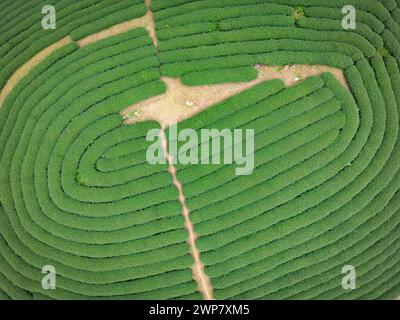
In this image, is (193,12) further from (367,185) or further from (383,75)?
(367,185)

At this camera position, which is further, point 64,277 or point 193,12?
point 193,12

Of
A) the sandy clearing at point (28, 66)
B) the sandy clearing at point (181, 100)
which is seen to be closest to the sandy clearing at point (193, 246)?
the sandy clearing at point (181, 100)

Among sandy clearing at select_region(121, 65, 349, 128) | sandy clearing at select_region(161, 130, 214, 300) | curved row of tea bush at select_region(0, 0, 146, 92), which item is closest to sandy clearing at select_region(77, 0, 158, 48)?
curved row of tea bush at select_region(0, 0, 146, 92)

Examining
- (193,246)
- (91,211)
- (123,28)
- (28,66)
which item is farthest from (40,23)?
(193,246)

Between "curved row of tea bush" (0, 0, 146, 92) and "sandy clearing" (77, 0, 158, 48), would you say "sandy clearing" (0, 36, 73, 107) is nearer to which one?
"curved row of tea bush" (0, 0, 146, 92)

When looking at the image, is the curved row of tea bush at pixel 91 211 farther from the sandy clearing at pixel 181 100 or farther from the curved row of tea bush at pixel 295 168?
the curved row of tea bush at pixel 295 168

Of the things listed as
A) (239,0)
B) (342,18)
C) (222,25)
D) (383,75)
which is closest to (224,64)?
(222,25)
